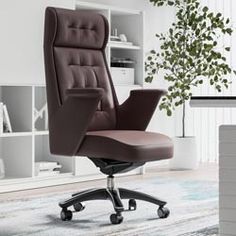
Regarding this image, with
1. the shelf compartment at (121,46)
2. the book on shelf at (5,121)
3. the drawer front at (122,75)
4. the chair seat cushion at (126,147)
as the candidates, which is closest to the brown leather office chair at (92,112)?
the chair seat cushion at (126,147)

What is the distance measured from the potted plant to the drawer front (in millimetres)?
280

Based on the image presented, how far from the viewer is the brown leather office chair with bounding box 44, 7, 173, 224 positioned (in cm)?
337

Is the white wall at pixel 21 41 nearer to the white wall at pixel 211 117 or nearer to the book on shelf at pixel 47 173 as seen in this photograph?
the book on shelf at pixel 47 173

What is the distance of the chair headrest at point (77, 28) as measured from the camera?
3.75 meters

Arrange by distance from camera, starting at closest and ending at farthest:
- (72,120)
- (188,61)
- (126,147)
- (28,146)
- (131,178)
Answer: (126,147)
(72,120)
(28,146)
(131,178)
(188,61)

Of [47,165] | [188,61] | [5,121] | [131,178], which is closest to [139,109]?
[5,121]

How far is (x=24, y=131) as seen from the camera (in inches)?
184

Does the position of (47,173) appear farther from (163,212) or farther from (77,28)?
(163,212)

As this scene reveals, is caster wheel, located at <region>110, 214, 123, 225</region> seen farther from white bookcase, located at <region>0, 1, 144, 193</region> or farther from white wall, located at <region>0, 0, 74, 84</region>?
white wall, located at <region>0, 0, 74, 84</region>

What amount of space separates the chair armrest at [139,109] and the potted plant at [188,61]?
194 centimetres

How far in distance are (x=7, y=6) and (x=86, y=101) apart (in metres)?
1.41

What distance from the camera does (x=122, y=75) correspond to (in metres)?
5.55

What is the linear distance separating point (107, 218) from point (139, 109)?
715 mm

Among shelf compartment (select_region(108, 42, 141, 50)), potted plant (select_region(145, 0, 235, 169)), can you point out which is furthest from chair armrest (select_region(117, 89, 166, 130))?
potted plant (select_region(145, 0, 235, 169))
